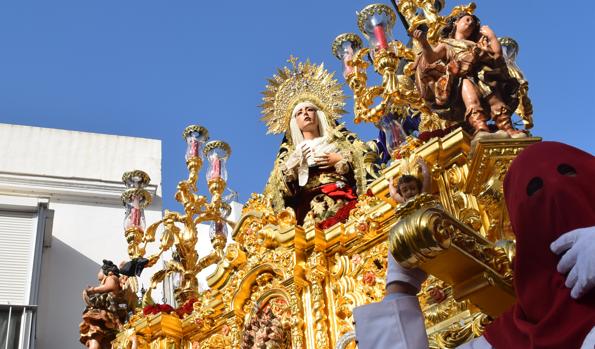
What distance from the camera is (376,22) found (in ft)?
17.9

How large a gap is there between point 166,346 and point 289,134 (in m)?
2.40

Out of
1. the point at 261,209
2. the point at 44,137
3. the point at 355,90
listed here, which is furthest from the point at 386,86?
the point at 44,137

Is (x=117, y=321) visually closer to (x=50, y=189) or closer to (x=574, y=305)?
(x=50, y=189)

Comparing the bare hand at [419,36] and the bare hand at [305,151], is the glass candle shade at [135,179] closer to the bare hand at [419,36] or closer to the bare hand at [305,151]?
the bare hand at [305,151]

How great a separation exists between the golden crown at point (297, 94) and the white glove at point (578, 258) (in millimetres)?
5013

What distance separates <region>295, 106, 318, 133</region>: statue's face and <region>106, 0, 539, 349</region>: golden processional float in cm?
19

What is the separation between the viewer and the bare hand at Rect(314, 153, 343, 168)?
6652 mm

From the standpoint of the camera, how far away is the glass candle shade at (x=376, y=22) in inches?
214

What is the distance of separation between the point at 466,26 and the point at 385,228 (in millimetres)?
1516

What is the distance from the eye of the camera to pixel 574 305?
7.63ft

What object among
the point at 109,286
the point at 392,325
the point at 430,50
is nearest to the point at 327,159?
the point at 430,50

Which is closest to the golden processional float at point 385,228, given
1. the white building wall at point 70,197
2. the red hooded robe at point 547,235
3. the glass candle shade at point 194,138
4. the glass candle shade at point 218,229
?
the red hooded robe at point 547,235

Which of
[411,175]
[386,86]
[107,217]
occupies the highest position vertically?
[107,217]

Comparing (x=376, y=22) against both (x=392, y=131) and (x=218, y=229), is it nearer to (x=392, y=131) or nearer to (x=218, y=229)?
(x=392, y=131)
